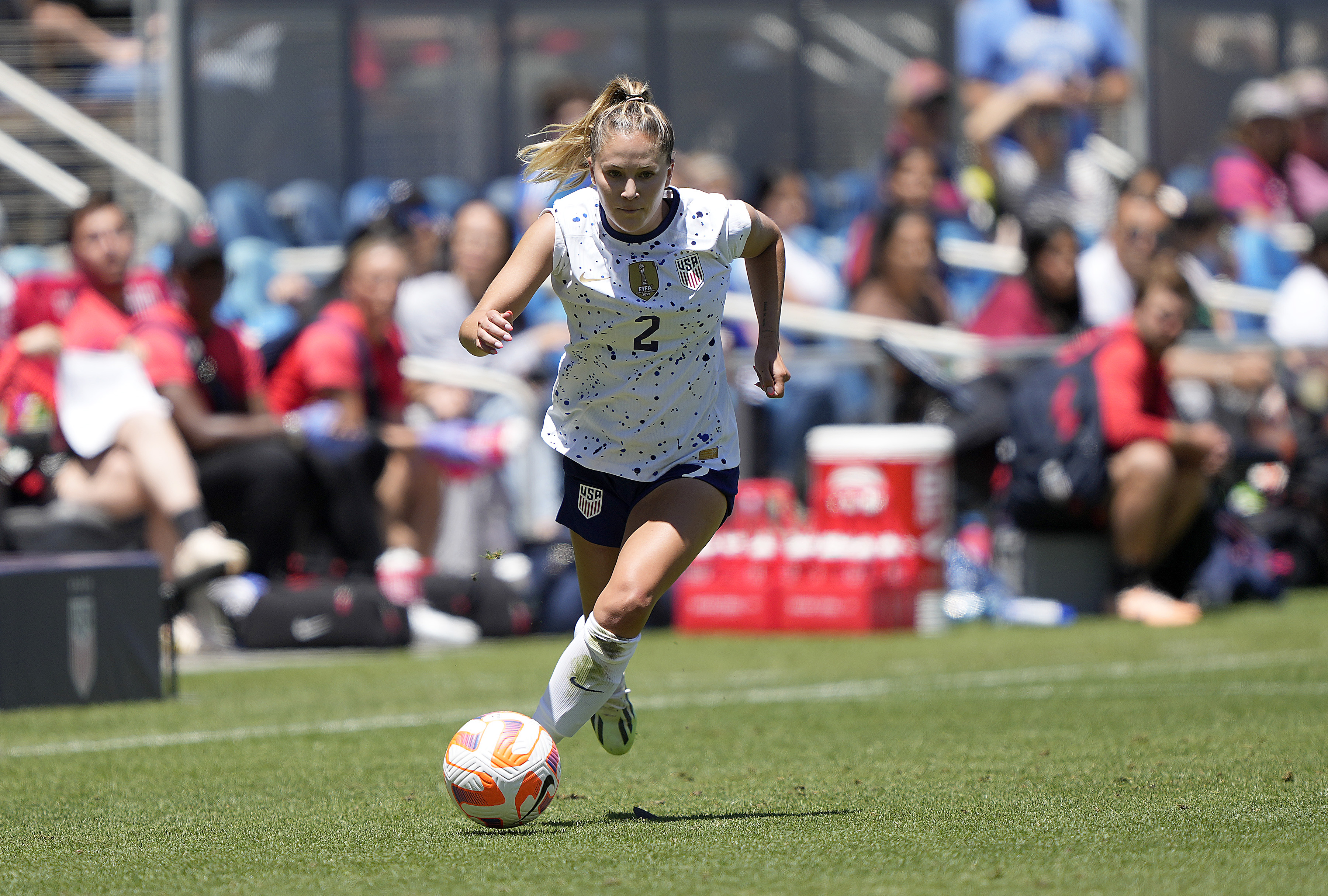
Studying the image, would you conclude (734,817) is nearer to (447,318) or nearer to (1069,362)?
(1069,362)

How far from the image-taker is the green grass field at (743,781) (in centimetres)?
386

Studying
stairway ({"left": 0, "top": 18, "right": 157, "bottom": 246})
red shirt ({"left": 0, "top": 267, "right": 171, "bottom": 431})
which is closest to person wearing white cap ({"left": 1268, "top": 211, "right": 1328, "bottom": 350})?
red shirt ({"left": 0, "top": 267, "right": 171, "bottom": 431})

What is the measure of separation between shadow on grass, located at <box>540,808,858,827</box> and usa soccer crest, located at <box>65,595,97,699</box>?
3090mm

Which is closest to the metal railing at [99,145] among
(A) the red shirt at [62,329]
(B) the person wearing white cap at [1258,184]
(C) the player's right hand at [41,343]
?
(A) the red shirt at [62,329]

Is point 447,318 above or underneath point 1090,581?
above

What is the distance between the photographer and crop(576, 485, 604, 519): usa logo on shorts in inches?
202

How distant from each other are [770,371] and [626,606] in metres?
0.82

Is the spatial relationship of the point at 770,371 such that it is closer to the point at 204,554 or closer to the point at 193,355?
the point at 204,554

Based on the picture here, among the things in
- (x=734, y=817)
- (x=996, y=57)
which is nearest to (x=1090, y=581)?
(x=996, y=57)

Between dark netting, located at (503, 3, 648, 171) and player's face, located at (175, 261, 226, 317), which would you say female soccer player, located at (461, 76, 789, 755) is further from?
dark netting, located at (503, 3, 648, 171)

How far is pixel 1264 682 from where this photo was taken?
709cm

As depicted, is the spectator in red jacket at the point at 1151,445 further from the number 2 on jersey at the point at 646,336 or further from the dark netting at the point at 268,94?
the dark netting at the point at 268,94

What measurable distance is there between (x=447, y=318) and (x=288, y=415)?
5.15ft

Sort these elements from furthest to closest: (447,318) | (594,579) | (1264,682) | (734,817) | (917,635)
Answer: (447,318) < (917,635) < (1264,682) < (594,579) < (734,817)
